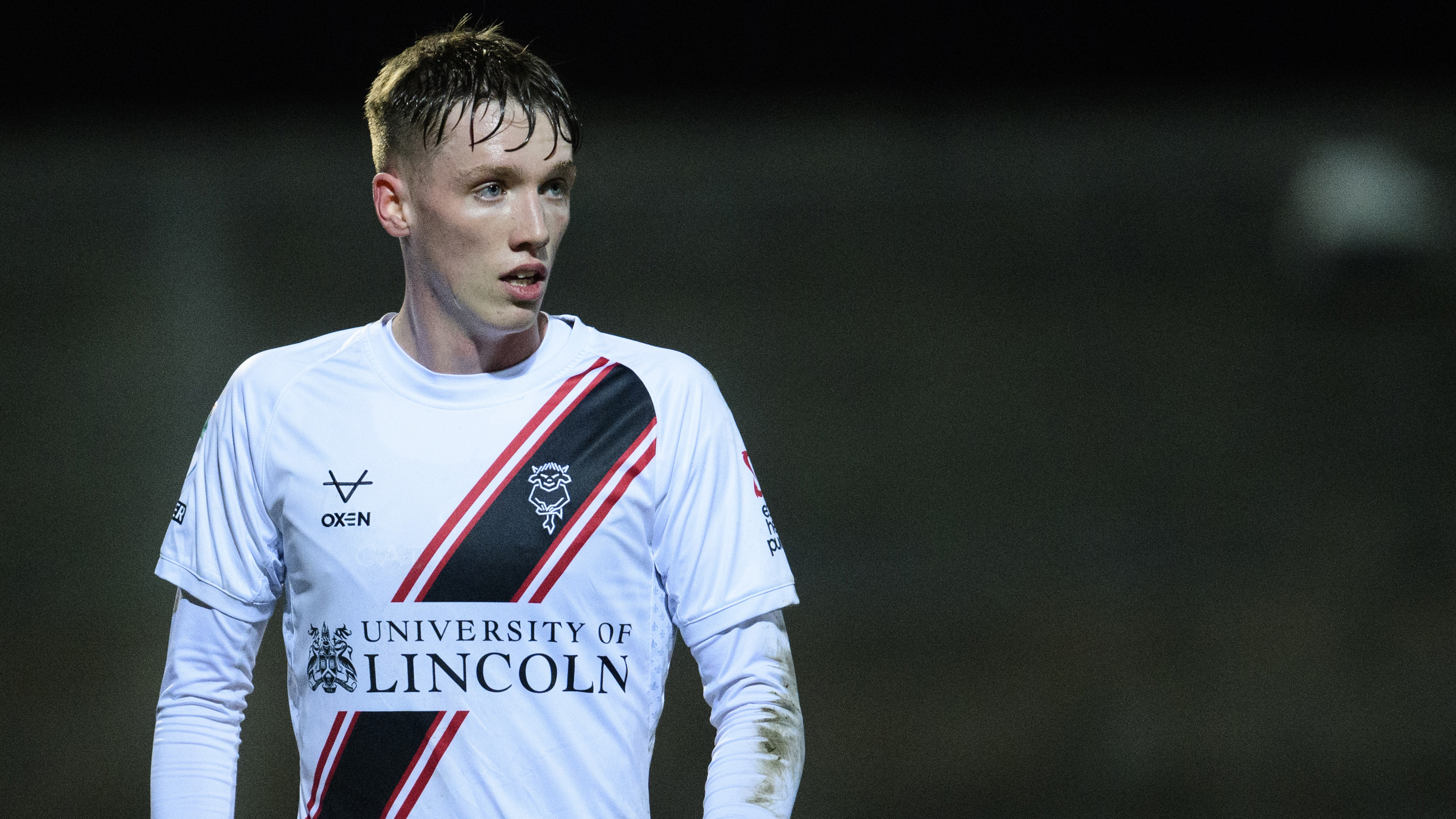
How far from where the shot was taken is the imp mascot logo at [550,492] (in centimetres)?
154

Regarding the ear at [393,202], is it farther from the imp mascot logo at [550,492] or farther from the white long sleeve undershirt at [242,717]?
the white long sleeve undershirt at [242,717]

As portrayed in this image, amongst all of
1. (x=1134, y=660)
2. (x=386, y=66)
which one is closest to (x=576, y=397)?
(x=386, y=66)

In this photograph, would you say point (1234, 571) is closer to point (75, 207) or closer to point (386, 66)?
point (386, 66)

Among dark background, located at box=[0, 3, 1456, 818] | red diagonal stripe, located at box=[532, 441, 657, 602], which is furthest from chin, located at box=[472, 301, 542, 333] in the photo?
dark background, located at box=[0, 3, 1456, 818]

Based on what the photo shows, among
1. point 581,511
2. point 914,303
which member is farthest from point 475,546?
point 914,303

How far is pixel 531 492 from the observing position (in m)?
1.56

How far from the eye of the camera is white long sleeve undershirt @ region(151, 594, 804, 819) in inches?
56.7

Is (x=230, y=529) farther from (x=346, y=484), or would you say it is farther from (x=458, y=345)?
(x=458, y=345)

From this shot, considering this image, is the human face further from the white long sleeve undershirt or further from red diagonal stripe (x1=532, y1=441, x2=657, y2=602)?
the white long sleeve undershirt

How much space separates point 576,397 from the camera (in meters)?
1.60

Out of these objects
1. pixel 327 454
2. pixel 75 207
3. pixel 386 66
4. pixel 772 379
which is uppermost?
pixel 75 207

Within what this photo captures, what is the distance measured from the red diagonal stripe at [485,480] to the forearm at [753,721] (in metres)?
0.32

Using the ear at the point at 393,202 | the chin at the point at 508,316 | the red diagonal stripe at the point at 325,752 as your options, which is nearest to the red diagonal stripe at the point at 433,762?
the red diagonal stripe at the point at 325,752

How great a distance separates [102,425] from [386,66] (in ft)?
15.3
